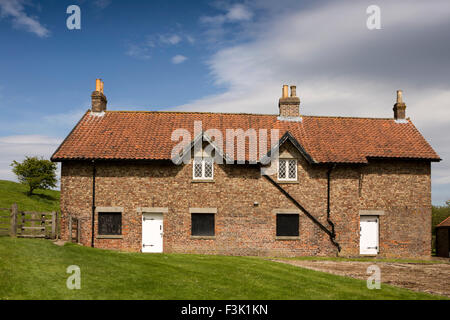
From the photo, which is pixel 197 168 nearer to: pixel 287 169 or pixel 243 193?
pixel 243 193

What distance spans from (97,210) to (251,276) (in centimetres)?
1233

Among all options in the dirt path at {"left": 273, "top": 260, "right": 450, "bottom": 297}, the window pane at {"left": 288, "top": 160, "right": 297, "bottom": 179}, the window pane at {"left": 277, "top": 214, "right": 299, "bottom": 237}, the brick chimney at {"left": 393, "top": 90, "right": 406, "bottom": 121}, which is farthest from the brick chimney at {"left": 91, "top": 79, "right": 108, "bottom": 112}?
the brick chimney at {"left": 393, "top": 90, "right": 406, "bottom": 121}

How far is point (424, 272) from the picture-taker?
18.1 meters

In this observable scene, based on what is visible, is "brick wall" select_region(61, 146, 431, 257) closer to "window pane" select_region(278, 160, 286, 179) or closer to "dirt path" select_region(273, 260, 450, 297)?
"window pane" select_region(278, 160, 286, 179)

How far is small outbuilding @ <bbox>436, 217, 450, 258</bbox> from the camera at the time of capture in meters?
28.8

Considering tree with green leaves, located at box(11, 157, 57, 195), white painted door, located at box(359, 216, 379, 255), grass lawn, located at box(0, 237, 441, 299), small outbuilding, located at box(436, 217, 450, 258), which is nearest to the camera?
grass lawn, located at box(0, 237, 441, 299)

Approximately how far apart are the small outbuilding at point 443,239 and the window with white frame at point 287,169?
43.8 ft

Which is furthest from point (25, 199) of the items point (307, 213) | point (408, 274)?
point (408, 274)

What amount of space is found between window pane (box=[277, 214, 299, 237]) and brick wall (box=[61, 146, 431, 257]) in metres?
0.37

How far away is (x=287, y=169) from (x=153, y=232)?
350 inches

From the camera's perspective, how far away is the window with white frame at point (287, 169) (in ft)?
79.5
